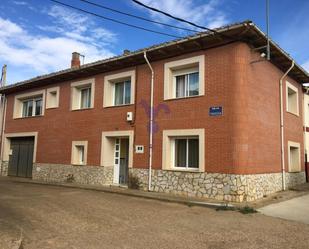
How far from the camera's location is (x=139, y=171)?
14.0 meters

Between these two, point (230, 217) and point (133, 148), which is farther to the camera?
point (133, 148)

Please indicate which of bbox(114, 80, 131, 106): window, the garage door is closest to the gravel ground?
bbox(114, 80, 131, 106): window

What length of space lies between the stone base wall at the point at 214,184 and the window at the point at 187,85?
10.7 feet

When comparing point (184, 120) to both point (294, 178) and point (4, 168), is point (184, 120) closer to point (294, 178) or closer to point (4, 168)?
point (294, 178)

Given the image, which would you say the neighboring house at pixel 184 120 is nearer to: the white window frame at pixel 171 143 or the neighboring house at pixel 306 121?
the white window frame at pixel 171 143

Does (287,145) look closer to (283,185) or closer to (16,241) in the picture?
(283,185)

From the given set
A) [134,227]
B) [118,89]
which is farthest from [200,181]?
[118,89]

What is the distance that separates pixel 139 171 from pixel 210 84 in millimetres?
4805

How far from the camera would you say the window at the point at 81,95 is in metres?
17.1

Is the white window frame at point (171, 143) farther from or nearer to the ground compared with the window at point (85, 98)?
nearer to the ground

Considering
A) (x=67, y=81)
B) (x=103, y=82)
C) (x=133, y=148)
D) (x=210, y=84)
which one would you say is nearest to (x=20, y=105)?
(x=67, y=81)

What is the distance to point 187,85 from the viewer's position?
13.4m

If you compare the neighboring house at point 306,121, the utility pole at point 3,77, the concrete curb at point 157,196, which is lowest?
the concrete curb at point 157,196

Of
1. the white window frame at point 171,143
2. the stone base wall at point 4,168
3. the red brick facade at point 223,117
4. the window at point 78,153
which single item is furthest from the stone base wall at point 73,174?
the white window frame at point 171,143
